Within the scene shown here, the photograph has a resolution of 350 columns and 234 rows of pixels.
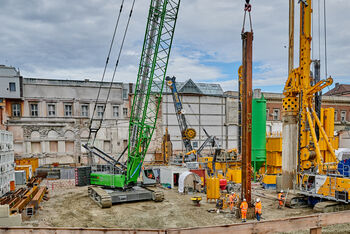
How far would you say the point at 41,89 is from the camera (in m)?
32.9

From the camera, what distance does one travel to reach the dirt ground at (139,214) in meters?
13.6

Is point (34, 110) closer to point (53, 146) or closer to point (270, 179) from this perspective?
point (53, 146)

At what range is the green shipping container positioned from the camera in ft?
79.0

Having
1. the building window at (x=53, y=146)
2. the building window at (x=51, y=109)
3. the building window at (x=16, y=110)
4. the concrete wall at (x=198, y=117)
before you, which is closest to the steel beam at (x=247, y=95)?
the concrete wall at (x=198, y=117)

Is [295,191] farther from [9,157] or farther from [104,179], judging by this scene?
[9,157]

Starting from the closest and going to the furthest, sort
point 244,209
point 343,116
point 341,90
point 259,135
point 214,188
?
point 244,209
point 214,188
point 259,135
point 343,116
point 341,90

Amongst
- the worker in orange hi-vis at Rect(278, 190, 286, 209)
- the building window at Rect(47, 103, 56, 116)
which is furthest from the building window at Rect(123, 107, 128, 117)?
the worker in orange hi-vis at Rect(278, 190, 286, 209)

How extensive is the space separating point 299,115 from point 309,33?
5.26 metres

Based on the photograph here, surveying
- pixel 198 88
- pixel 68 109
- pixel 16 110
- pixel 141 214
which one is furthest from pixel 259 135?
pixel 16 110

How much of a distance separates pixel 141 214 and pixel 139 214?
11cm

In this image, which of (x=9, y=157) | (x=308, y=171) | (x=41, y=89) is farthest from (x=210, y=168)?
(x=41, y=89)

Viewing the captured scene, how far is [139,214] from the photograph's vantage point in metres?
15.2

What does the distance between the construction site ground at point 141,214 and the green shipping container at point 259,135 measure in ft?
20.6

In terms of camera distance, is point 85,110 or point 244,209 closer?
point 244,209
